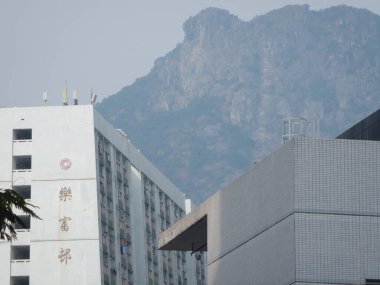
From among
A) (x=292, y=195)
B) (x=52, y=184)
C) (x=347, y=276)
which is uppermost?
(x=52, y=184)

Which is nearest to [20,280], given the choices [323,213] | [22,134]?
[22,134]

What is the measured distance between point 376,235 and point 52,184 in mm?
74765

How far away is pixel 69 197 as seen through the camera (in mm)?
120938

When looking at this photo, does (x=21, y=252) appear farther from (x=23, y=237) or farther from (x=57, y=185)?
(x=57, y=185)

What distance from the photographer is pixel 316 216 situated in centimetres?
4962

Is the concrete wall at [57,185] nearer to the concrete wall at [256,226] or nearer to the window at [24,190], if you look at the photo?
the window at [24,190]

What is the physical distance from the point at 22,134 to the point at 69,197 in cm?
855

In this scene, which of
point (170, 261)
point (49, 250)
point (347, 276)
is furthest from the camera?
point (170, 261)

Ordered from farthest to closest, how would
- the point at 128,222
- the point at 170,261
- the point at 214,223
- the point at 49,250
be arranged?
the point at 170,261 → the point at 128,222 → the point at 49,250 → the point at 214,223

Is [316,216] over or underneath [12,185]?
underneath

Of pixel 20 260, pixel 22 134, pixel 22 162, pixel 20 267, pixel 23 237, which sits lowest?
pixel 20 267

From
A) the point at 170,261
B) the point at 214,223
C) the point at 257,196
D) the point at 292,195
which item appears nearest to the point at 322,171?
the point at 292,195

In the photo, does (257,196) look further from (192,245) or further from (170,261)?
(170,261)

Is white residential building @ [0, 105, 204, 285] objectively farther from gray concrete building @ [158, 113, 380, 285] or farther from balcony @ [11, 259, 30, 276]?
gray concrete building @ [158, 113, 380, 285]
